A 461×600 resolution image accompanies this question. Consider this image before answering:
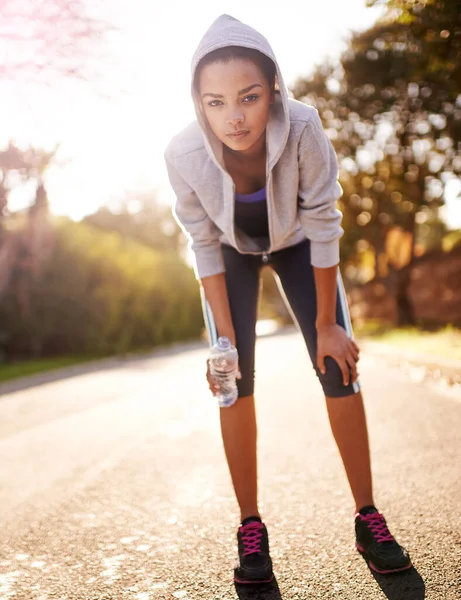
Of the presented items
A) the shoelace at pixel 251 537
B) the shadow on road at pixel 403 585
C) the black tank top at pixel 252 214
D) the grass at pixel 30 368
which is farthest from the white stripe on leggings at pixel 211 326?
the grass at pixel 30 368

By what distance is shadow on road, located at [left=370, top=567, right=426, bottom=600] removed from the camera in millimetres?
2279

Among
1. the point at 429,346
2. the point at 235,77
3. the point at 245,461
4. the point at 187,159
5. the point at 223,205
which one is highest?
the point at 235,77

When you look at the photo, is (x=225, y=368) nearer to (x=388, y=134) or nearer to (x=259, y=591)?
(x=259, y=591)

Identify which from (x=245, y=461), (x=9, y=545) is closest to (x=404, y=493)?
(x=245, y=461)

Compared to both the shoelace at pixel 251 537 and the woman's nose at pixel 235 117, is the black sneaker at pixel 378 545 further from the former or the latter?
the woman's nose at pixel 235 117

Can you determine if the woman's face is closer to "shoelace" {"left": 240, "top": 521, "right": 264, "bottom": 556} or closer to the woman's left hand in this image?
the woman's left hand

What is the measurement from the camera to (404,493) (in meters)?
3.57

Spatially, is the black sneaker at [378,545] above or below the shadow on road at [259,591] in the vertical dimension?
above

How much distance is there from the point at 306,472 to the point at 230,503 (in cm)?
74

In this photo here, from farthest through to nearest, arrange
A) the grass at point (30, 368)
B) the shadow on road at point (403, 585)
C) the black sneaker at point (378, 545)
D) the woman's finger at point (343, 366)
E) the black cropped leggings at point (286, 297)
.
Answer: the grass at point (30, 368)
the black cropped leggings at point (286, 297)
the woman's finger at point (343, 366)
the black sneaker at point (378, 545)
the shadow on road at point (403, 585)

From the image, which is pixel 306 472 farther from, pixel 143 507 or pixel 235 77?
pixel 235 77

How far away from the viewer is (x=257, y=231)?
3012 mm

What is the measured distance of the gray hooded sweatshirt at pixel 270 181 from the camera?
2.62 m

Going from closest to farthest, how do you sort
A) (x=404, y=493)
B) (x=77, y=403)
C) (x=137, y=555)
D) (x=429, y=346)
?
(x=137, y=555) → (x=404, y=493) → (x=77, y=403) → (x=429, y=346)
